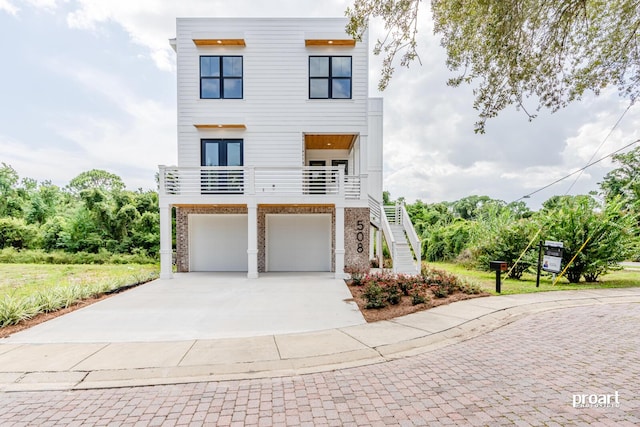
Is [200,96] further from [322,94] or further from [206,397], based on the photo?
[206,397]

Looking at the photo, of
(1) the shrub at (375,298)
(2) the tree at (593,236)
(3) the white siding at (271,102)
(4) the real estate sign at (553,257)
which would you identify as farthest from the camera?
(3) the white siding at (271,102)

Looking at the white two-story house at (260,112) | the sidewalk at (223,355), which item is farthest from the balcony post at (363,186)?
the sidewalk at (223,355)

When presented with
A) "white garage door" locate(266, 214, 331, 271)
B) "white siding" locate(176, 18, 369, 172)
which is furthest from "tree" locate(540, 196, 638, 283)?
"white garage door" locate(266, 214, 331, 271)

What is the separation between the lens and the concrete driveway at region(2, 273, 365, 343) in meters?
5.58

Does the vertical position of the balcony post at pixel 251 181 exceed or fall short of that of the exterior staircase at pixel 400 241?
it exceeds it

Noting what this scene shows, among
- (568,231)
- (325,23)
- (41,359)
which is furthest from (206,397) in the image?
(325,23)

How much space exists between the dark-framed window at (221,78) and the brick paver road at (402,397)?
1173 centimetres

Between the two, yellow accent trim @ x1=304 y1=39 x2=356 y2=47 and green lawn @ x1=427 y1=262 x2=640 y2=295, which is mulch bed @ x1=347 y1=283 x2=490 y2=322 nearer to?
green lawn @ x1=427 y1=262 x2=640 y2=295

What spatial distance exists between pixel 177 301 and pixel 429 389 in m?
6.78

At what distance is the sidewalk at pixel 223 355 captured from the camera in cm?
400

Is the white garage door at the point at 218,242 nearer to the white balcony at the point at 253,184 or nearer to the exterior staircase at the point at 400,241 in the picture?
the white balcony at the point at 253,184

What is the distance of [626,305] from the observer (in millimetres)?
7594

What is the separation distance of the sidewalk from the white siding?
8.68 m

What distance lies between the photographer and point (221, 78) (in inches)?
500
